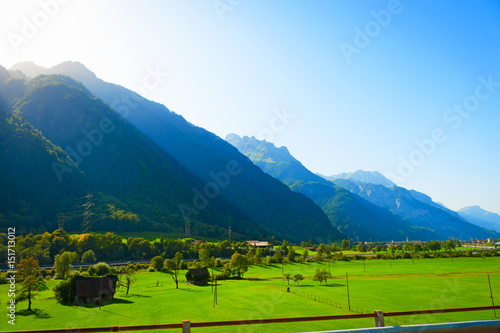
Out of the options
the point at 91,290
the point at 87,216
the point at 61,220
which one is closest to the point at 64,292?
the point at 91,290

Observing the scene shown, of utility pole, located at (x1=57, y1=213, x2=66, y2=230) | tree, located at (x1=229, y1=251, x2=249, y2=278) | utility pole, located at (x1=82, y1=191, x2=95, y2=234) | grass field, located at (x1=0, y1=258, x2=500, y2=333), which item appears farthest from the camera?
utility pole, located at (x1=82, y1=191, x2=95, y2=234)

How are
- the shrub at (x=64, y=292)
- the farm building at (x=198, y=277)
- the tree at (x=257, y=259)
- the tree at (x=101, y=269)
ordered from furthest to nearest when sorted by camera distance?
1. the tree at (x=257, y=259)
2. the farm building at (x=198, y=277)
3. the tree at (x=101, y=269)
4. the shrub at (x=64, y=292)

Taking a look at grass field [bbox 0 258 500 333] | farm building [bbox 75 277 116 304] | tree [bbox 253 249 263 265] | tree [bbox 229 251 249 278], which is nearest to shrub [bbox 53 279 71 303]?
grass field [bbox 0 258 500 333]

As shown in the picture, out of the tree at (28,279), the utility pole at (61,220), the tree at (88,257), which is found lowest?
the tree at (88,257)

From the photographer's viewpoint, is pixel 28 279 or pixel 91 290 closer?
pixel 28 279

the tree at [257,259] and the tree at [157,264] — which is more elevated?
the tree at [157,264]

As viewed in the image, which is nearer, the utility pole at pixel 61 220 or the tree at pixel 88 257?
the tree at pixel 88 257

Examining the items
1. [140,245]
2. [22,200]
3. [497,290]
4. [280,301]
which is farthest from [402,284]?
[22,200]

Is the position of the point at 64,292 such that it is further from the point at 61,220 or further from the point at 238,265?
the point at 61,220

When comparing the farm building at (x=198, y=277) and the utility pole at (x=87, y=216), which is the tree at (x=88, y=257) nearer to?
the farm building at (x=198, y=277)

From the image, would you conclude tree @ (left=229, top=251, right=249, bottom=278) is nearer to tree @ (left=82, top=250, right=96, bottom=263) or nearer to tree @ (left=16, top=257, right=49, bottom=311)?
tree @ (left=82, top=250, right=96, bottom=263)

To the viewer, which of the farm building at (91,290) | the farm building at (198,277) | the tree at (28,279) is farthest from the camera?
the farm building at (198,277)

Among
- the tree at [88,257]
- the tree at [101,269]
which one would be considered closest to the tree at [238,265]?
the tree at [101,269]

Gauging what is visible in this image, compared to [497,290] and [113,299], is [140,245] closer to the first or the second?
[113,299]
